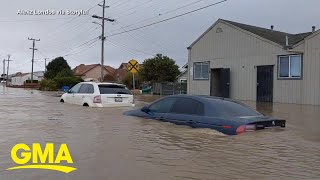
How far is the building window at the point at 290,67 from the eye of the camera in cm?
2534

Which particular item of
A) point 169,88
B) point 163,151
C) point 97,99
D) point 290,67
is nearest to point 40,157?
point 163,151

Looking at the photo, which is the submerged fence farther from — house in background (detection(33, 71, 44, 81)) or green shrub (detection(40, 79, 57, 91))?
house in background (detection(33, 71, 44, 81))

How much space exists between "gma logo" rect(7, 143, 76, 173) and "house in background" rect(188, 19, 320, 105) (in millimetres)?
19862

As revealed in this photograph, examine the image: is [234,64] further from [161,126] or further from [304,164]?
[304,164]

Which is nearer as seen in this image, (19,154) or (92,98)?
(19,154)

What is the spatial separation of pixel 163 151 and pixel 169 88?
33.6m

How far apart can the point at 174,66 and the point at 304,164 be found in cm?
4658

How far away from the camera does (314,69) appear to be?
958 inches

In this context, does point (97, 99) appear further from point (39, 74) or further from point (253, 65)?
point (39, 74)

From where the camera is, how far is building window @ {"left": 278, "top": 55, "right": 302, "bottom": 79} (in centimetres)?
2534

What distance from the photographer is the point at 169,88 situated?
4109cm

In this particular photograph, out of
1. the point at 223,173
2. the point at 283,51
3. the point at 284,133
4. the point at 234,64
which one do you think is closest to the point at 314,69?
the point at 283,51

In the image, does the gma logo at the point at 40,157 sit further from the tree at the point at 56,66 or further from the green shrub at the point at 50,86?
the tree at the point at 56,66

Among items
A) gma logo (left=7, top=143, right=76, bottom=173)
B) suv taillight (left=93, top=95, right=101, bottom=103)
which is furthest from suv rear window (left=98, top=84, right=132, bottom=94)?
gma logo (left=7, top=143, right=76, bottom=173)
